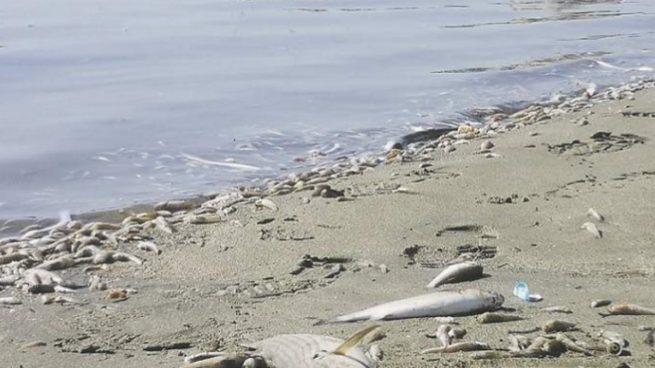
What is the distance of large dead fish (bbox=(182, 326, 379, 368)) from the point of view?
9.17 feet

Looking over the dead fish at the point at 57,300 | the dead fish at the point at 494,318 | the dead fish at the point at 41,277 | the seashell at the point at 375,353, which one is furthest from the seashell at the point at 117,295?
the dead fish at the point at 494,318

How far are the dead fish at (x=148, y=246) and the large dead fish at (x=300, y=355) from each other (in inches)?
76.0

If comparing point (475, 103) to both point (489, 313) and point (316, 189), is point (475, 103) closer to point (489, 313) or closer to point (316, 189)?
point (316, 189)

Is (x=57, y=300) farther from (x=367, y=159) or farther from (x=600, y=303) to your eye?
(x=367, y=159)

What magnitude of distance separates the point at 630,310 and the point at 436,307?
2.34ft

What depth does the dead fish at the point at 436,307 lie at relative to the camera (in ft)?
11.8

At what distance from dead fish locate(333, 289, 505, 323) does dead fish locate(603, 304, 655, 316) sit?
0.41m

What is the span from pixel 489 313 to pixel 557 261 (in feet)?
Answer: 3.71

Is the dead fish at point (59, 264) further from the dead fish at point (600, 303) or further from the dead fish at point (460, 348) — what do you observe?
the dead fish at point (600, 303)

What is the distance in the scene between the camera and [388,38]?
15.2 meters

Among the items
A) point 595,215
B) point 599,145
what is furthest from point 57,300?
point 599,145

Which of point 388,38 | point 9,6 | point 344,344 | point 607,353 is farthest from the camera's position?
point 9,6

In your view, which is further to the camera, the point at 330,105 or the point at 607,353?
A: the point at 330,105

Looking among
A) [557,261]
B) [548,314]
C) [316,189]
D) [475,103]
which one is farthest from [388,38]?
[548,314]
